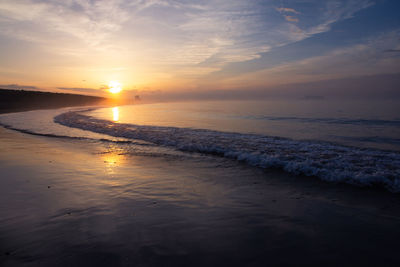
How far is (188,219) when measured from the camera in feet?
16.1

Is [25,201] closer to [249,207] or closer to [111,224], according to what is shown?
[111,224]

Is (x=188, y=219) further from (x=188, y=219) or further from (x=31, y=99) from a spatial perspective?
(x=31, y=99)

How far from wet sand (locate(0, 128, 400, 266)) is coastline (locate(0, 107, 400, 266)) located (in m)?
0.02

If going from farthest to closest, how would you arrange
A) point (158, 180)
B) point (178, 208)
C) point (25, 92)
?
point (25, 92), point (158, 180), point (178, 208)

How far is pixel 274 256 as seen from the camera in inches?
145

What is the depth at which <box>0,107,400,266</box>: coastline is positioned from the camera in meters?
3.68

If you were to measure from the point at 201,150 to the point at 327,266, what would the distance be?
30.1ft

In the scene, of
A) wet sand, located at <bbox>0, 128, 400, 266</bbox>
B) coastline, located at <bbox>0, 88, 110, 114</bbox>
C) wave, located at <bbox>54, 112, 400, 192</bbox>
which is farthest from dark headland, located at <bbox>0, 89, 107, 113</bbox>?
wet sand, located at <bbox>0, 128, 400, 266</bbox>

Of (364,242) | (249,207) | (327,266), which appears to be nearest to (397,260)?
(364,242)

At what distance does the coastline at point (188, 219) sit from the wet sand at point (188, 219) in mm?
19

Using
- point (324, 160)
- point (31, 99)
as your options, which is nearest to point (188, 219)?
point (324, 160)

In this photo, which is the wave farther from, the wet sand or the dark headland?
the dark headland

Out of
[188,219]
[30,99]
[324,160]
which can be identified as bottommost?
[188,219]

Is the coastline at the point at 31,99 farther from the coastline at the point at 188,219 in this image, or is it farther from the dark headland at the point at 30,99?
the coastline at the point at 188,219
